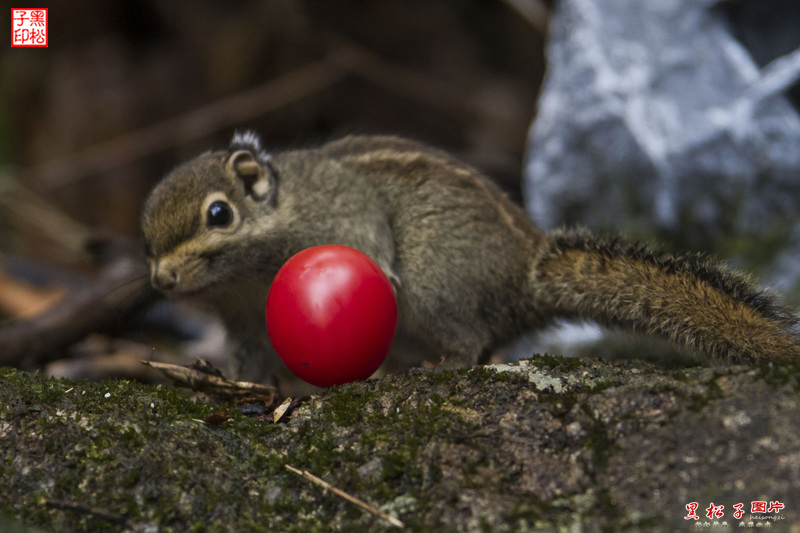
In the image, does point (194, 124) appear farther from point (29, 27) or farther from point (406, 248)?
Answer: point (406, 248)

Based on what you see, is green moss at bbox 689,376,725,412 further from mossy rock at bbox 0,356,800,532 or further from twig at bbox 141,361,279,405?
twig at bbox 141,361,279,405

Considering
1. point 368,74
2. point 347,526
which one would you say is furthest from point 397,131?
point 347,526

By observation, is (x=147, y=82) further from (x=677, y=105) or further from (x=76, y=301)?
(x=677, y=105)

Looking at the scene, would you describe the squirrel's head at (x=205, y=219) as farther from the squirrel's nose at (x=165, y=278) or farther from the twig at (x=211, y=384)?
the twig at (x=211, y=384)

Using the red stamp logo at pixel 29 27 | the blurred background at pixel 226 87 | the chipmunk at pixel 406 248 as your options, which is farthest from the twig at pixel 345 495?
the red stamp logo at pixel 29 27

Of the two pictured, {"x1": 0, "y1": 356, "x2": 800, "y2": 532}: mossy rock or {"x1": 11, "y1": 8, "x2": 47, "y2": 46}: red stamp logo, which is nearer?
{"x1": 0, "y1": 356, "x2": 800, "y2": 532}: mossy rock

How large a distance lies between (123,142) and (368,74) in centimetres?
310

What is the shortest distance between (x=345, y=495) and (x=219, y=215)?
1919 mm

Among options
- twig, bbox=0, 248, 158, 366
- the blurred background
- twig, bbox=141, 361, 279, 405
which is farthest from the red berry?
the blurred background

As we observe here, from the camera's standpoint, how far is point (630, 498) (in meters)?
1.86

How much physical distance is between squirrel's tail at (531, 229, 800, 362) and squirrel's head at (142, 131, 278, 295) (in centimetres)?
161

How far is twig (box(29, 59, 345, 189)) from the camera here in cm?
775

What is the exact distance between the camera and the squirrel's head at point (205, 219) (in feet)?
11.0

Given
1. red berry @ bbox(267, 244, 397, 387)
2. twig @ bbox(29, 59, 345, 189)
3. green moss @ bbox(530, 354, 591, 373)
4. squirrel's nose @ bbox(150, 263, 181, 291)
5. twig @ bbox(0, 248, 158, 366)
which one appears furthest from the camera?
twig @ bbox(29, 59, 345, 189)
